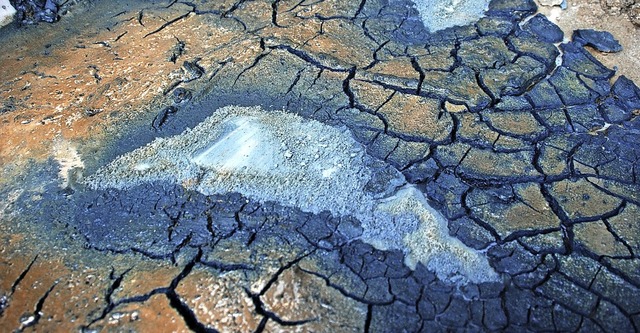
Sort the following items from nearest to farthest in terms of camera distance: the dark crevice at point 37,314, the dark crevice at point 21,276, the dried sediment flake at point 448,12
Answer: the dark crevice at point 37,314, the dark crevice at point 21,276, the dried sediment flake at point 448,12

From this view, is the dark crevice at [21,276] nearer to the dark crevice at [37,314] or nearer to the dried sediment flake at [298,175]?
the dark crevice at [37,314]

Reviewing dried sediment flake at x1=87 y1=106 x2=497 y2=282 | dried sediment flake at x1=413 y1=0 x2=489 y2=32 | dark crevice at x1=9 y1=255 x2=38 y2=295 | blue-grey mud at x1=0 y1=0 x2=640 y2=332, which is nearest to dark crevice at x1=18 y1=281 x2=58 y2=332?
blue-grey mud at x1=0 y1=0 x2=640 y2=332

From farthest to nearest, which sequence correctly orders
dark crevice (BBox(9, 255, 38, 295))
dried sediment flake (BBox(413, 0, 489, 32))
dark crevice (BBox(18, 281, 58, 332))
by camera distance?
dried sediment flake (BBox(413, 0, 489, 32)) → dark crevice (BBox(9, 255, 38, 295)) → dark crevice (BBox(18, 281, 58, 332))

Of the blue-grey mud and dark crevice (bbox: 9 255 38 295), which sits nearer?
the blue-grey mud

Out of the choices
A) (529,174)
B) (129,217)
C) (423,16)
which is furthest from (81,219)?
(423,16)

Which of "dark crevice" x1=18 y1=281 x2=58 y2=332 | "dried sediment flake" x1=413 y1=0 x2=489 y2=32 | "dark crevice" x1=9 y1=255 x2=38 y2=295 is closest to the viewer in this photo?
"dark crevice" x1=18 y1=281 x2=58 y2=332

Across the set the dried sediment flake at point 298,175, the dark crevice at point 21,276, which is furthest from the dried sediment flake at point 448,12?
the dark crevice at point 21,276

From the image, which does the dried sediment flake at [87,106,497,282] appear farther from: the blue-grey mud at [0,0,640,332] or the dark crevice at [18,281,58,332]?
the dark crevice at [18,281,58,332]
